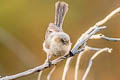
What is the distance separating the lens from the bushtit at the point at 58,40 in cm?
122

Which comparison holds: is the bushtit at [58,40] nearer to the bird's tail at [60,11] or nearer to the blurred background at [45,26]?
the bird's tail at [60,11]

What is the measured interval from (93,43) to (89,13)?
0.33 metres

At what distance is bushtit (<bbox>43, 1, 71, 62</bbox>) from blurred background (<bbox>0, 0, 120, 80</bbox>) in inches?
52.7

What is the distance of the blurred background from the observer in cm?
282

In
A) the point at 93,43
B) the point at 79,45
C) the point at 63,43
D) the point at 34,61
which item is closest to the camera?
the point at 79,45

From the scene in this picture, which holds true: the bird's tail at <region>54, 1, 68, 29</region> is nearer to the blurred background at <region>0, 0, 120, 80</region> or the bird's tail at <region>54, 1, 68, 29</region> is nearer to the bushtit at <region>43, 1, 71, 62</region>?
the bushtit at <region>43, 1, 71, 62</region>

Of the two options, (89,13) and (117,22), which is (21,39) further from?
(117,22)

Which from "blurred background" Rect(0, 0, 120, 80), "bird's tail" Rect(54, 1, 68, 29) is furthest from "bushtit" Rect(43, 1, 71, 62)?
"blurred background" Rect(0, 0, 120, 80)

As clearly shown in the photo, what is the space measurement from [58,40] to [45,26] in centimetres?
183

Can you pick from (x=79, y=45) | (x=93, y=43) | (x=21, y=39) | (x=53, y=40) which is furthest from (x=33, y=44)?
(x=79, y=45)

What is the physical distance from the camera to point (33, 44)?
2.95 metres

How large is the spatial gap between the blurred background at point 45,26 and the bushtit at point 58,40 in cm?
134

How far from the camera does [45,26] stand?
3.09 meters

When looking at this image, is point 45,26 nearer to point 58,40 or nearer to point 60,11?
point 60,11
